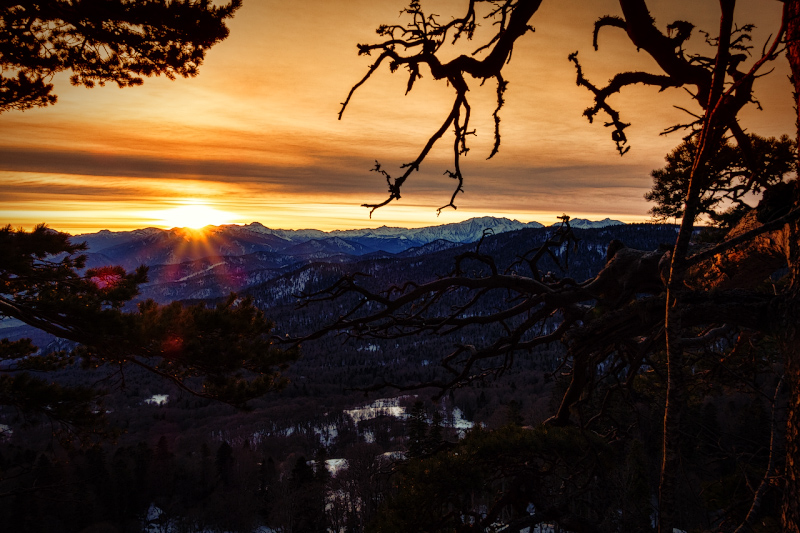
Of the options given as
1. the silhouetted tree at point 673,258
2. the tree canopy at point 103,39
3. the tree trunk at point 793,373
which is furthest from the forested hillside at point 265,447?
the tree canopy at point 103,39

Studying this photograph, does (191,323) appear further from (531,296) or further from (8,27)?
(531,296)

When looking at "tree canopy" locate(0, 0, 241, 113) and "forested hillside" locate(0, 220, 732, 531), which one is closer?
"tree canopy" locate(0, 0, 241, 113)

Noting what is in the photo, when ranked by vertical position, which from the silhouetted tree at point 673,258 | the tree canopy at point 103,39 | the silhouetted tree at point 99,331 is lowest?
the silhouetted tree at point 99,331

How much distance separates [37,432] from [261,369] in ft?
432

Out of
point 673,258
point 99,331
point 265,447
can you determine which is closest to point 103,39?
point 99,331

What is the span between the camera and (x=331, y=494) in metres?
65.6

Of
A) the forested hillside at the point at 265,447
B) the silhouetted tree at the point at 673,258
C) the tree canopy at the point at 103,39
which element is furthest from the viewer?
the forested hillside at the point at 265,447

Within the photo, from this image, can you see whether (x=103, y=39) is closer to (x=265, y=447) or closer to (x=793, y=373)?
(x=793, y=373)

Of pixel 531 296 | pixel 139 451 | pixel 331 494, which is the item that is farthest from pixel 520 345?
pixel 139 451

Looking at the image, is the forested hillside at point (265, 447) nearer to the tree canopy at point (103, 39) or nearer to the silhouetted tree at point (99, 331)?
the silhouetted tree at point (99, 331)

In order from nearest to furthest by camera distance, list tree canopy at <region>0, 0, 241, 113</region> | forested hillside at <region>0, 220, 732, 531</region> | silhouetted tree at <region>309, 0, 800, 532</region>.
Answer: silhouetted tree at <region>309, 0, 800, 532</region> → tree canopy at <region>0, 0, 241, 113</region> → forested hillside at <region>0, 220, 732, 531</region>

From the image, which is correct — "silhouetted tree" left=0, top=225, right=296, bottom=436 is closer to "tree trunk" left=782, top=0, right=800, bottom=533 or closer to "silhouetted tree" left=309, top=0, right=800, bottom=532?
"silhouetted tree" left=309, top=0, right=800, bottom=532

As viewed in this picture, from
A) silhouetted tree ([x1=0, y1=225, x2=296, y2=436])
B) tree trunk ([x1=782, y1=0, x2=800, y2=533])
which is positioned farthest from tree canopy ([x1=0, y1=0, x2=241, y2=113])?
tree trunk ([x1=782, y1=0, x2=800, y2=533])

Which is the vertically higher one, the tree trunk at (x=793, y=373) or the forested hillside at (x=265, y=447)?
the tree trunk at (x=793, y=373)
